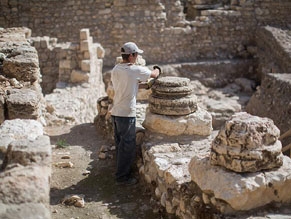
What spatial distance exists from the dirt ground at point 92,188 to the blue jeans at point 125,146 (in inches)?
7.8

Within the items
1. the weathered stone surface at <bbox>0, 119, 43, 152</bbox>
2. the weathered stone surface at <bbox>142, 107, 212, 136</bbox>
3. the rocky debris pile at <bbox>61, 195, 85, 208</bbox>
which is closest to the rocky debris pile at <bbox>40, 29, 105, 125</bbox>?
the weathered stone surface at <bbox>142, 107, 212, 136</bbox>

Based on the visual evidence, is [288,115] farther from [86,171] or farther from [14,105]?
[14,105]

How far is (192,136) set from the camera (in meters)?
6.55

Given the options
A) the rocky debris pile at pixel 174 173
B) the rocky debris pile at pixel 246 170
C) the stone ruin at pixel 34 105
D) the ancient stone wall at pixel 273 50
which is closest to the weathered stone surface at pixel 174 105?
the rocky debris pile at pixel 174 173

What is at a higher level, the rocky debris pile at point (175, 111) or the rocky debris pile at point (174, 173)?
the rocky debris pile at point (175, 111)

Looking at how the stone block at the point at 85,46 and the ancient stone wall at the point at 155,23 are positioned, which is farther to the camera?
the ancient stone wall at the point at 155,23

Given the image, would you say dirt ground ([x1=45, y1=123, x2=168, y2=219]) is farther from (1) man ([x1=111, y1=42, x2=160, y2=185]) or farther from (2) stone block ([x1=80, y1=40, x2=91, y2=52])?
(2) stone block ([x1=80, y1=40, x2=91, y2=52])

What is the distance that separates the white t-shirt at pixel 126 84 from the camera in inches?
235

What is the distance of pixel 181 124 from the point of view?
6.41m

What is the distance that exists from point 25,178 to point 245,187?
2.03m

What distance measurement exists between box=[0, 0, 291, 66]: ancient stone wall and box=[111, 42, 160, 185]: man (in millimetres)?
9235

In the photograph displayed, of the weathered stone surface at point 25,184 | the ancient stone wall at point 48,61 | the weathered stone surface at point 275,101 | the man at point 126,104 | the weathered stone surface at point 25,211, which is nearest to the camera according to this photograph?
the weathered stone surface at point 25,211

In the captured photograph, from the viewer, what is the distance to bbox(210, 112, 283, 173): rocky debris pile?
4426 millimetres

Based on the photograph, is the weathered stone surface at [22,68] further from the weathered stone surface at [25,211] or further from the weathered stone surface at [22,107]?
the weathered stone surface at [25,211]
